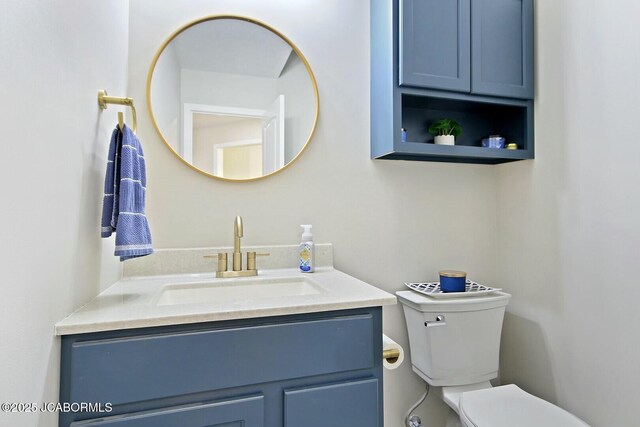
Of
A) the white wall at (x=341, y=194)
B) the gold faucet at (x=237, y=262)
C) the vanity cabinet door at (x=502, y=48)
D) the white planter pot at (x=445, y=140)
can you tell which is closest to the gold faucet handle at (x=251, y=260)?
the gold faucet at (x=237, y=262)

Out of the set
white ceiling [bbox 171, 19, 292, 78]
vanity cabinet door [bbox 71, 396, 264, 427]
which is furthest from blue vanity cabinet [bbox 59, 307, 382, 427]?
white ceiling [bbox 171, 19, 292, 78]

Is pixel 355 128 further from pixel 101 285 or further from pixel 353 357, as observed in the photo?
A: pixel 101 285

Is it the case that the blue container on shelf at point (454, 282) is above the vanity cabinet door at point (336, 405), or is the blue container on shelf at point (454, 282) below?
above

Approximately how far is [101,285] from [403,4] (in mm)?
1542

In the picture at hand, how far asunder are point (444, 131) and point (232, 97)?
3.22 feet

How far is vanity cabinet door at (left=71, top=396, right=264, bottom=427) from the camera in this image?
0.72 m

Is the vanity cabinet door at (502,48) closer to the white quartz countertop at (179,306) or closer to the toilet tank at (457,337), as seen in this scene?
the toilet tank at (457,337)

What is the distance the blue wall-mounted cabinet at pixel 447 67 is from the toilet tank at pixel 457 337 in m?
0.66

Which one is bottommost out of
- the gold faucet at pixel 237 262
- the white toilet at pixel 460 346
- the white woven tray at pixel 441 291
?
the white toilet at pixel 460 346

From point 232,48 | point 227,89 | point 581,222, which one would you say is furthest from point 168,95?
point 581,222

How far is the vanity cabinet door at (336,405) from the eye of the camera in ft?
2.73

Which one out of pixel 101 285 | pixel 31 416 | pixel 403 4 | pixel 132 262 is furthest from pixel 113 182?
pixel 403 4

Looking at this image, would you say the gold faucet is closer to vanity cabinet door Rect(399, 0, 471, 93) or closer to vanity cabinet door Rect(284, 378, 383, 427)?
vanity cabinet door Rect(284, 378, 383, 427)

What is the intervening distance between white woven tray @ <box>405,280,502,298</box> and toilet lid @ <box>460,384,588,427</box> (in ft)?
1.26
